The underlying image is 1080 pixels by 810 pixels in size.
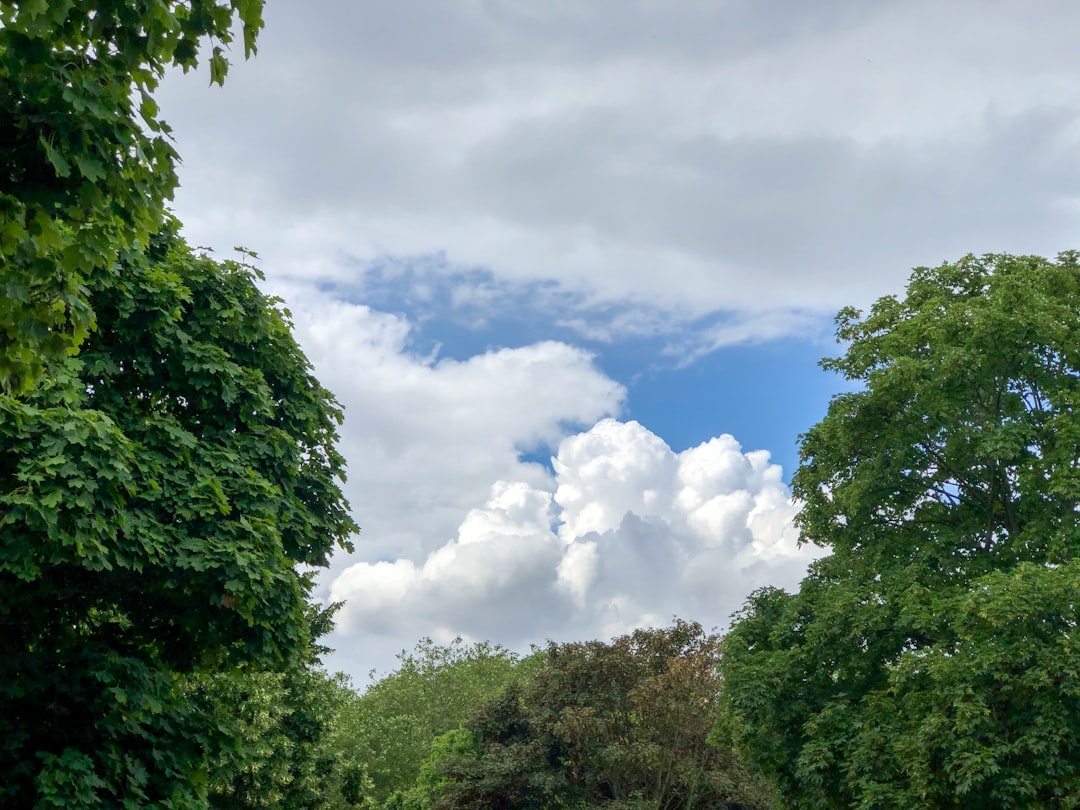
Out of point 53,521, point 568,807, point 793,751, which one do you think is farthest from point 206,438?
point 568,807

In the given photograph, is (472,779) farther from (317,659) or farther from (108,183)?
(108,183)

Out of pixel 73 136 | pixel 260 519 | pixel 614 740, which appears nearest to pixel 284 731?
pixel 260 519

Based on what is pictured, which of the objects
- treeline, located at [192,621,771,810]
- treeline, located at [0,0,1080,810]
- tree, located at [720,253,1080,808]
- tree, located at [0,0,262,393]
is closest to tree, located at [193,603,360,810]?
treeline, located at [0,0,1080,810]

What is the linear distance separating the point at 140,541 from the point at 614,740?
37.1 meters

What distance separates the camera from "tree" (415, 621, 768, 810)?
160 feet

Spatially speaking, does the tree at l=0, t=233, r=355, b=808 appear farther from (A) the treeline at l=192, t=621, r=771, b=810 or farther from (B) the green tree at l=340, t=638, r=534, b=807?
(B) the green tree at l=340, t=638, r=534, b=807

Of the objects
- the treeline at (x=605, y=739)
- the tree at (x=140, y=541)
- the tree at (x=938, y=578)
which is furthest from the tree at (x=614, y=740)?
the tree at (x=140, y=541)

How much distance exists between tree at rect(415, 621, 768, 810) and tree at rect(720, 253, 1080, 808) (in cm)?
1896

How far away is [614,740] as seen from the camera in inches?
1964

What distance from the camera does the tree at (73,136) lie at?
26.5 feet

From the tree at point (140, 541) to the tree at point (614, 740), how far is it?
3169 cm

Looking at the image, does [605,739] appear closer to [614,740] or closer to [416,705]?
[614,740]

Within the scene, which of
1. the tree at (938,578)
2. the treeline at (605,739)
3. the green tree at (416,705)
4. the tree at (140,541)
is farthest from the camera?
the green tree at (416,705)

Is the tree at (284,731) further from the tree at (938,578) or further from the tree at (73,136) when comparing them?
the tree at (73,136)
